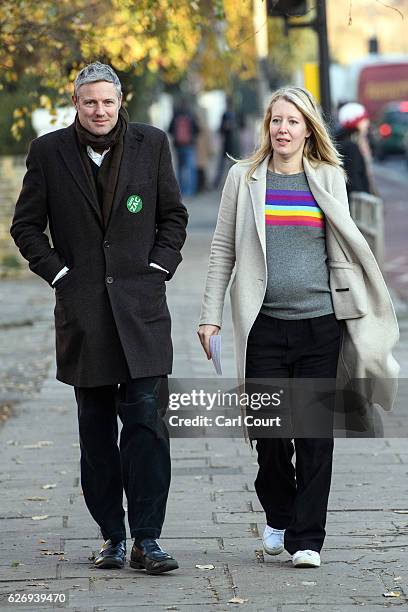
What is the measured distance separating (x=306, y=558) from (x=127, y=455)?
0.73 meters

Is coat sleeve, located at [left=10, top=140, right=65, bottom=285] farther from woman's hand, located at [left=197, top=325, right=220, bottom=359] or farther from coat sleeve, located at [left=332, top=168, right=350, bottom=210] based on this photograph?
coat sleeve, located at [left=332, top=168, right=350, bottom=210]

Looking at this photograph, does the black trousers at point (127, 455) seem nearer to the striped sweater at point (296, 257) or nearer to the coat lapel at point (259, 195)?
the striped sweater at point (296, 257)

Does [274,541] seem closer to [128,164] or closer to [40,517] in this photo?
[40,517]

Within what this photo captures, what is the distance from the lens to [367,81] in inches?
2448

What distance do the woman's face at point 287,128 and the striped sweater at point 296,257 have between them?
140 mm

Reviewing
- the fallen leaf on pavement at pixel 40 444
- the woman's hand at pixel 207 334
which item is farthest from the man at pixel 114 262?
the fallen leaf on pavement at pixel 40 444

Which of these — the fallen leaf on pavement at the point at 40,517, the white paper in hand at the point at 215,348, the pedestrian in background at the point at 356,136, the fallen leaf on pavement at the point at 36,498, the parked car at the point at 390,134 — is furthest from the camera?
the parked car at the point at 390,134

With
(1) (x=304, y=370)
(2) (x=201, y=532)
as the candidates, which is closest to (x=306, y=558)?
(1) (x=304, y=370)

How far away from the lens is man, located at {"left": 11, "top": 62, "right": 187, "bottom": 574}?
531 centimetres

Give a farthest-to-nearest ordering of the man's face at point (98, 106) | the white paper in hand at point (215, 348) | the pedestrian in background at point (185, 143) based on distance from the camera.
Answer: the pedestrian in background at point (185, 143) < the white paper in hand at point (215, 348) < the man's face at point (98, 106)

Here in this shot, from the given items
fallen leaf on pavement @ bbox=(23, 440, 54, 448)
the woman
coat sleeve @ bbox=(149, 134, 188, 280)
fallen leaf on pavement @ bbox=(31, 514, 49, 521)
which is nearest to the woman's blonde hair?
the woman

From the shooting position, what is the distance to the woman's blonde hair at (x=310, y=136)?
536 cm

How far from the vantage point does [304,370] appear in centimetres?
540

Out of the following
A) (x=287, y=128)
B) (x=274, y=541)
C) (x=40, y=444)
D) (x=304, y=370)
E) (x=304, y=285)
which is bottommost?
(x=40, y=444)
